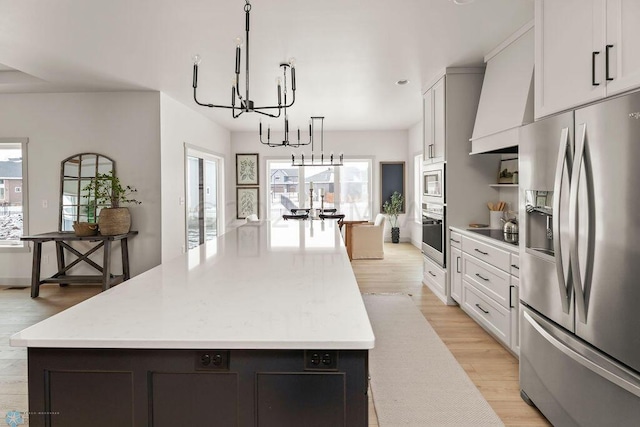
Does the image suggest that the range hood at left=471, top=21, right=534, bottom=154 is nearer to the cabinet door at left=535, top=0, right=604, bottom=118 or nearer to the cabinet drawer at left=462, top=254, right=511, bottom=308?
the cabinet door at left=535, top=0, right=604, bottom=118

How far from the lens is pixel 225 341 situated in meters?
1.06

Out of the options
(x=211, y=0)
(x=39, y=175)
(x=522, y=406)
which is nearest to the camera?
(x=522, y=406)

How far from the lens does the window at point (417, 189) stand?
830cm

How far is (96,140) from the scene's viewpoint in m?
5.25

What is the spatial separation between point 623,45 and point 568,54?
37cm

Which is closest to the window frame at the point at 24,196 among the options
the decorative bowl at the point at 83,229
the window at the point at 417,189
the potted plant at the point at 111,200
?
the potted plant at the point at 111,200

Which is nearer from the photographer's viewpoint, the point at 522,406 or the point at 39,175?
the point at 522,406

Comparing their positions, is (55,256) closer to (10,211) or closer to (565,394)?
(10,211)

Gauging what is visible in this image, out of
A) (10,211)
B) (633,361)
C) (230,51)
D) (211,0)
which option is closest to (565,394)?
(633,361)

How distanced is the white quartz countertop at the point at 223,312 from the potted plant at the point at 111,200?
3.30m

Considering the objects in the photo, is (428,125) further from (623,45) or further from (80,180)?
(80,180)

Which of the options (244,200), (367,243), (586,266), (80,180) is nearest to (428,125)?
(367,243)

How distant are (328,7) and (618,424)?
9.53ft

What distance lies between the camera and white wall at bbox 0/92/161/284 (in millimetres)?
5203
